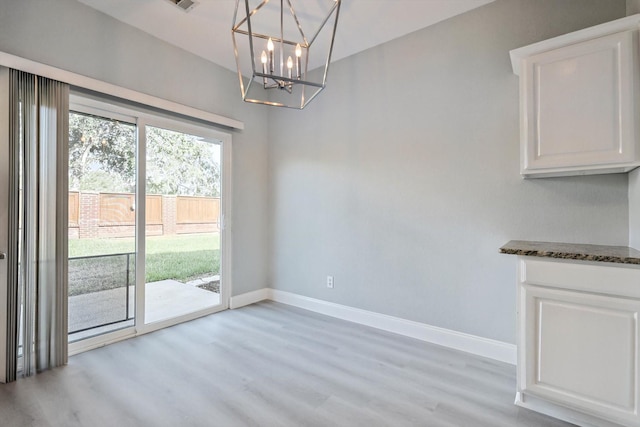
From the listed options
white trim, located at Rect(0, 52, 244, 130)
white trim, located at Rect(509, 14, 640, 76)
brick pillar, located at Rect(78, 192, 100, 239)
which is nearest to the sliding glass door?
brick pillar, located at Rect(78, 192, 100, 239)

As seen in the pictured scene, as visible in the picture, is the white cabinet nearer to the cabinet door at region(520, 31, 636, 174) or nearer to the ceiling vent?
the cabinet door at region(520, 31, 636, 174)

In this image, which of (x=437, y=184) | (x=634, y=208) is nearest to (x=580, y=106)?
(x=634, y=208)

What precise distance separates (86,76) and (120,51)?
1.37 ft

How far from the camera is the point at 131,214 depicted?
9.23 feet

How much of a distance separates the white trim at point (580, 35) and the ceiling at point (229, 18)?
81 cm

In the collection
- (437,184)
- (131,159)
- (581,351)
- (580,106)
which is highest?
(580,106)

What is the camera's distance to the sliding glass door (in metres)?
2.53

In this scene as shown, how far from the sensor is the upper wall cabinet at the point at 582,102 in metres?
1.66

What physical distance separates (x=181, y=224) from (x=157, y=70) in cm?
155

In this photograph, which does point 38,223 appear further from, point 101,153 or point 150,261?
point 150,261

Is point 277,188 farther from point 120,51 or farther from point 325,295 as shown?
point 120,51

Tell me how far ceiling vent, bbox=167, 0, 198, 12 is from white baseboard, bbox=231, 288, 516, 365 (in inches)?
116

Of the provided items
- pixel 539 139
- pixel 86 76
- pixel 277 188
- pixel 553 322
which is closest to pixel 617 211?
pixel 539 139

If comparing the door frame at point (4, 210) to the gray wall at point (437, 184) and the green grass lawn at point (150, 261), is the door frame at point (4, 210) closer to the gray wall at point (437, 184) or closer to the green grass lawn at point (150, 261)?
the green grass lawn at point (150, 261)
